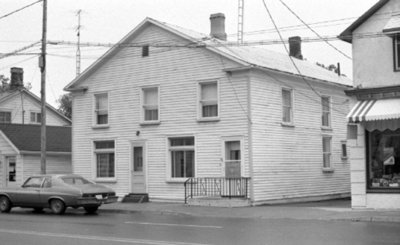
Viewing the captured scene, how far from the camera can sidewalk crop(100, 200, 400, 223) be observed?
18.6m

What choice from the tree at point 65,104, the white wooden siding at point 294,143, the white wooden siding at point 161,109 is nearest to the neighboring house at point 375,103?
the white wooden siding at point 294,143

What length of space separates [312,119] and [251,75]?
16.6 feet

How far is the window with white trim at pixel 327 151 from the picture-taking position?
97.6 feet

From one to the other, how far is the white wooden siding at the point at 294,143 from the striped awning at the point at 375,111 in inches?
215

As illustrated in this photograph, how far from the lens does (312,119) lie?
28.6 metres

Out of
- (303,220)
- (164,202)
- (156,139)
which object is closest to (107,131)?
(156,139)

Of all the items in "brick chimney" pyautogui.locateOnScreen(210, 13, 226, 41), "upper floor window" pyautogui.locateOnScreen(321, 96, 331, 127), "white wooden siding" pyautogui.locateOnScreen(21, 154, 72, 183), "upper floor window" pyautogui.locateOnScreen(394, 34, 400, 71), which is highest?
"brick chimney" pyautogui.locateOnScreen(210, 13, 226, 41)

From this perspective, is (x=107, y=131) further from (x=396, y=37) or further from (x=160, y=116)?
(x=396, y=37)

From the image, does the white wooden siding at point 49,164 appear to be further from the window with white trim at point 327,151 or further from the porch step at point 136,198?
the window with white trim at point 327,151

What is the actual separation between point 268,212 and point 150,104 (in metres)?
9.08

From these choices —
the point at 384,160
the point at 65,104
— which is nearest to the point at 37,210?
the point at 384,160

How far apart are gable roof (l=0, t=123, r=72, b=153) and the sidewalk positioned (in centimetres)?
984

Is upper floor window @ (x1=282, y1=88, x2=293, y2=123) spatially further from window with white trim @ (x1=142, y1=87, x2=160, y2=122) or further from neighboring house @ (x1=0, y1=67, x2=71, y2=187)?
neighboring house @ (x1=0, y1=67, x2=71, y2=187)

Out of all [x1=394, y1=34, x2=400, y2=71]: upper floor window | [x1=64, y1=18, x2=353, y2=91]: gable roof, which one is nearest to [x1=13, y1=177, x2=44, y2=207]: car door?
[x1=64, y1=18, x2=353, y2=91]: gable roof
